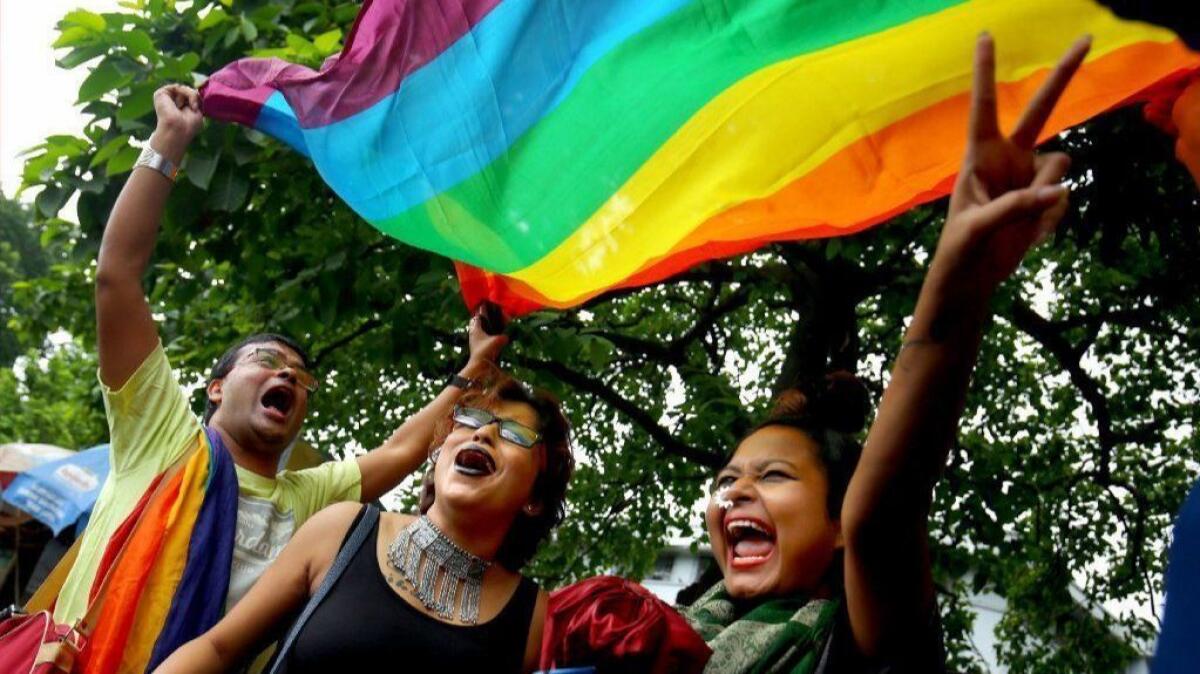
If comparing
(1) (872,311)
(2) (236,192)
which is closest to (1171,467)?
(1) (872,311)

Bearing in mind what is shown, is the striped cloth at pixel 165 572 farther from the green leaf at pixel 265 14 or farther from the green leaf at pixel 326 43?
the green leaf at pixel 265 14

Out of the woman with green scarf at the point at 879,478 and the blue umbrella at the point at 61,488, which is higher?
the woman with green scarf at the point at 879,478

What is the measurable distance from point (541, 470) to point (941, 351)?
4.94ft

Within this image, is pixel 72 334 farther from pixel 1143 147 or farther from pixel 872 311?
pixel 1143 147

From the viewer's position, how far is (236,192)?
16.0ft

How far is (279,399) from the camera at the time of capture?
3684 mm

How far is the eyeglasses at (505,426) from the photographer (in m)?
2.97

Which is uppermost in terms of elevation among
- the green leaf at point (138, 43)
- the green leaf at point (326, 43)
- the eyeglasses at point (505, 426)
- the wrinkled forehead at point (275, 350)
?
the green leaf at point (326, 43)

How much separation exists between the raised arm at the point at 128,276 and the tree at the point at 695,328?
1336 mm

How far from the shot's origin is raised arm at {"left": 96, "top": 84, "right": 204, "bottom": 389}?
10.2 feet

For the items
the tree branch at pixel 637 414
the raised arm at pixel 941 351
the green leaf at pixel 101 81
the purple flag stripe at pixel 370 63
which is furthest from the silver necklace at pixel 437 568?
the tree branch at pixel 637 414

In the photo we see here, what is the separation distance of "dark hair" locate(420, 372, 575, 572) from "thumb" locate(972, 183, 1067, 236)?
1.62 metres

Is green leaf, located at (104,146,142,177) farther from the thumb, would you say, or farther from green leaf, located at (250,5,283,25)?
the thumb

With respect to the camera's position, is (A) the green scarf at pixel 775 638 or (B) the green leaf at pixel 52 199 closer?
(A) the green scarf at pixel 775 638
